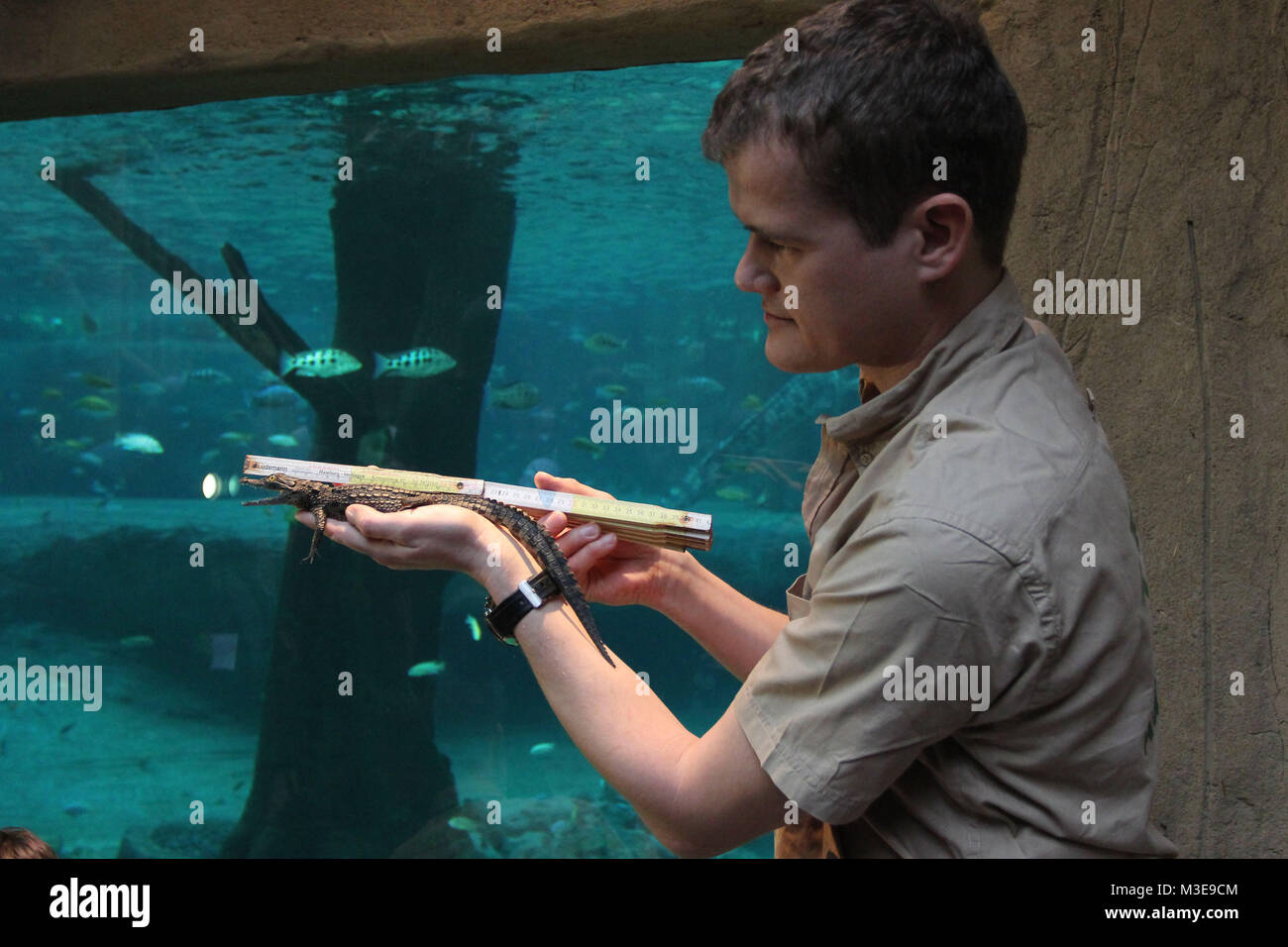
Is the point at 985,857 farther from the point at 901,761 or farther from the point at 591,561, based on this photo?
the point at 591,561

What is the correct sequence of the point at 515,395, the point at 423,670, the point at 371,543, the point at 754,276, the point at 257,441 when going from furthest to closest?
the point at 257,441 → the point at 515,395 → the point at 423,670 → the point at 371,543 → the point at 754,276

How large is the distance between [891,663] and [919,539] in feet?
0.64

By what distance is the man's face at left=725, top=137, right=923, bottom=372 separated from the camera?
65.2 inches

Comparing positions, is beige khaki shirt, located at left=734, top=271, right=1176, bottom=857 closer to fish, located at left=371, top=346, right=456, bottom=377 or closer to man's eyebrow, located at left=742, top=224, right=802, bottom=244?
man's eyebrow, located at left=742, top=224, right=802, bottom=244

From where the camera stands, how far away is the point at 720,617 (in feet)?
8.26

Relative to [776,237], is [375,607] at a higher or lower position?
higher

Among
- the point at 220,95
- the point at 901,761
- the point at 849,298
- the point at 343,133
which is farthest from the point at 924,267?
the point at 343,133

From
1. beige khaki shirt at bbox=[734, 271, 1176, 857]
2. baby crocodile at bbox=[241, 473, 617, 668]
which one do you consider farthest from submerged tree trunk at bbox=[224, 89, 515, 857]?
beige khaki shirt at bbox=[734, 271, 1176, 857]

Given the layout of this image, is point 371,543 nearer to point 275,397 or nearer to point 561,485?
point 561,485

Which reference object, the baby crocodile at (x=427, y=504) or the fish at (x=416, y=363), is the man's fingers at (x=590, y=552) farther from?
the fish at (x=416, y=363)

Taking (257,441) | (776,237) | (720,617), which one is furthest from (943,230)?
(257,441)

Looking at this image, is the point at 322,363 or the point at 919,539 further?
the point at 322,363

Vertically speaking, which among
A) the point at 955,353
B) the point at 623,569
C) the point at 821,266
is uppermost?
the point at 821,266

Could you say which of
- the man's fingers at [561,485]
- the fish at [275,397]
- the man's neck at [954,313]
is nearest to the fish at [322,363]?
the fish at [275,397]
